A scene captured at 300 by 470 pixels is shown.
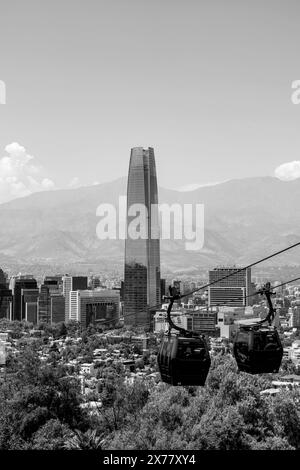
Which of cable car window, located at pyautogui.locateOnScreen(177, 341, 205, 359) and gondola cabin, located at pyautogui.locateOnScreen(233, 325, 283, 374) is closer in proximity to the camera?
cable car window, located at pyautogui.locateOnScreen(177, 341, 205, 359)

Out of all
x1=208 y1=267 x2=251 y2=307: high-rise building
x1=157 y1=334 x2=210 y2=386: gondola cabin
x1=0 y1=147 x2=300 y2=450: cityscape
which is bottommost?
x1=0 y1=147 x2=300 y2=450: cityscape

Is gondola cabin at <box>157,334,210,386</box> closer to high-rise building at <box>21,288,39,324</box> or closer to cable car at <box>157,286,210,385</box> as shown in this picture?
cable car at <box>157,286,210,385</box>

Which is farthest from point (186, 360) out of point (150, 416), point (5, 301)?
point (5, 301)

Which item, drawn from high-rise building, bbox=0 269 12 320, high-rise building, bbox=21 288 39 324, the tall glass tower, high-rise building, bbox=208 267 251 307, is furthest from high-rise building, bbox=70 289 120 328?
high-rise building, bbox=208 267 251 307

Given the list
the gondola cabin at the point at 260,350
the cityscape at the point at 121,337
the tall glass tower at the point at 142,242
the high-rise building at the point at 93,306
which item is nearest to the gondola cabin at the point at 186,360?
the gondola cabin at the point at 260,350

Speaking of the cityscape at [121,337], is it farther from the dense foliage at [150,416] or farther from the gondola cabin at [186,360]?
the gondola cabin at [186,360]

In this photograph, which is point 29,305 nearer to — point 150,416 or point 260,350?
point 150,416
